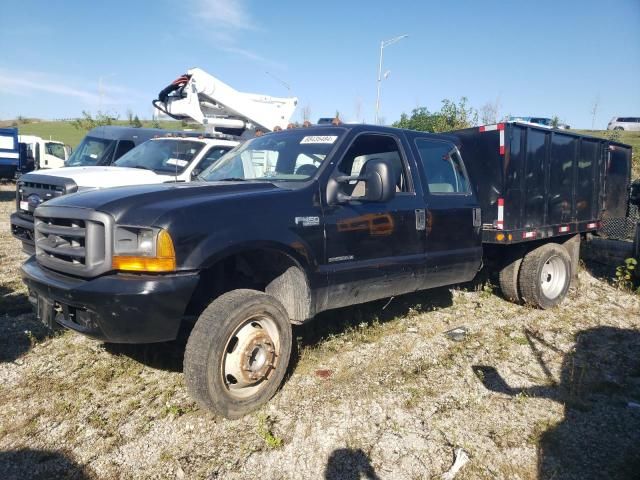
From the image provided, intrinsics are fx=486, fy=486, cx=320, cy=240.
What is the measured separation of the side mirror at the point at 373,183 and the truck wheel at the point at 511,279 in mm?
3170

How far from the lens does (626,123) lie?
41.9 m

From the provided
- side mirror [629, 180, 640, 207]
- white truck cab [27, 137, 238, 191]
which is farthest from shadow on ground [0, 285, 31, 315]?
side mirror [629, 180, 640, 207]

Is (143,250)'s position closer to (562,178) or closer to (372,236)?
(372,236)

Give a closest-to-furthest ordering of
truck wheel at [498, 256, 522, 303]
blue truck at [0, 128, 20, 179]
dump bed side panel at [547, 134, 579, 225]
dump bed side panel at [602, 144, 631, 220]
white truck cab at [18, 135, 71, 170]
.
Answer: dump bed side panel at [547, 134, 579, 225], truck wheel at [498, 256, 522, 303], dump bed side panel at [602, 144, 631, 220], blue truck at [0, 128, 20, 179], white truck cab at [18, 135, 71, 170]

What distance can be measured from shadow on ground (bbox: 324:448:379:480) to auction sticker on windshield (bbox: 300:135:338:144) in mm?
2386

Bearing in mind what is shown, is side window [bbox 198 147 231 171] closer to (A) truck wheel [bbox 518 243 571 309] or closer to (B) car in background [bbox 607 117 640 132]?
(A) truck wheel [bbox 518 243 571 309]

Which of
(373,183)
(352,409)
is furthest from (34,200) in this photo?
(352,409)

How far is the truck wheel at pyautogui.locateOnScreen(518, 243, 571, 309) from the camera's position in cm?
592

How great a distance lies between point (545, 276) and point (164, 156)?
238 inches

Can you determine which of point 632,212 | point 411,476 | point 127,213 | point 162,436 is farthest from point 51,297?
point 632,212

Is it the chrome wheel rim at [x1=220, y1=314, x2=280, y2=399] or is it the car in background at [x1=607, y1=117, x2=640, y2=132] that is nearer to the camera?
the chrome wheel rim at [x1=220, y1=314, x2=280, y2=399]

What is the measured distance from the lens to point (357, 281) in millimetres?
3945

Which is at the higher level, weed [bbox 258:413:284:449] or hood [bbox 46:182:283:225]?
hood [bbox 46:182:283:225]

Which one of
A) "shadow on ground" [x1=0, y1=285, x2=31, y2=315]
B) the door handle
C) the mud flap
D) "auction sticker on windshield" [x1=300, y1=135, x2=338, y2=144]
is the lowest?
"shadow on ground" [x1=0, y1=285, x2=31, y2=315]
